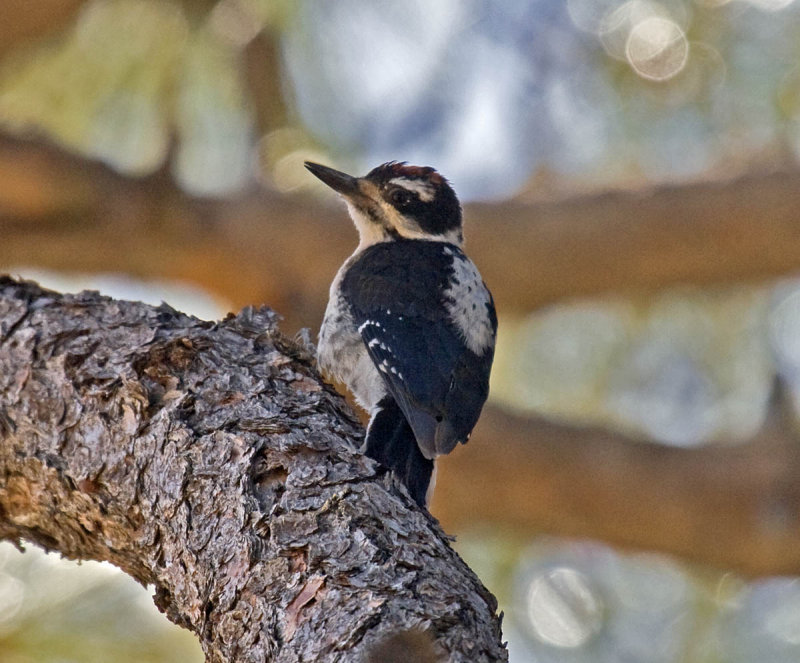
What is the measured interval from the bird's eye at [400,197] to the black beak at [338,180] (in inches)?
4.9

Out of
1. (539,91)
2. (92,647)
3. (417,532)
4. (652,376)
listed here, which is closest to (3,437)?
(417,532)

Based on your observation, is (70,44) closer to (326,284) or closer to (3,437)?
(326,284)

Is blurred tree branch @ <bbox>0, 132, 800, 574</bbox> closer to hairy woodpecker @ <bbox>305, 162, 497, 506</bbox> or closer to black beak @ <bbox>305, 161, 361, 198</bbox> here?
hairy woodpecker @ <bbox>305, 162, 497, 506</bbox>

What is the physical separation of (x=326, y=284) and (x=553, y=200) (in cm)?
106

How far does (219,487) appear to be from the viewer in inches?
78.8

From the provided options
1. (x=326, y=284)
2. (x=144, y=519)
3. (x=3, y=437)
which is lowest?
(x=144, y=519)

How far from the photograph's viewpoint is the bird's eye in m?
3.75

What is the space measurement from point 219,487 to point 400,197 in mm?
1951

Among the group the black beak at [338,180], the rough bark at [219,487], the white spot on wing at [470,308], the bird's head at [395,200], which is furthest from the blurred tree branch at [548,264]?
the rough bark at [219,487]

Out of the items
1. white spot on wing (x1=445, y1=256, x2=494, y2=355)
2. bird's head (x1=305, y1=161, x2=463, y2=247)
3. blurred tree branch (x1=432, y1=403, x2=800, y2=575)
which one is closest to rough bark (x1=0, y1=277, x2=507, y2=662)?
white spot on wing (x1=445, y1=256, x2=494, y2=355)

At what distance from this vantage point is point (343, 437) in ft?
7.20

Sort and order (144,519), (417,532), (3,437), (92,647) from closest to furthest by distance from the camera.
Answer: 1. (417,532)
2. (144,519)
3. (3,437)
4. (92,647)

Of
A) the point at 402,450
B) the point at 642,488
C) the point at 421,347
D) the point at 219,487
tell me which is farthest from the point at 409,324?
the point at 642,488

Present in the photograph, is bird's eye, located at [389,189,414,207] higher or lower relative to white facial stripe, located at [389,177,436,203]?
lower
